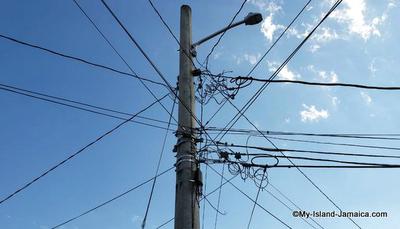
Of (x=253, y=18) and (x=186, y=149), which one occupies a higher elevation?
(x=253, y=18)

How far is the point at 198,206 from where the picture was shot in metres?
7.01

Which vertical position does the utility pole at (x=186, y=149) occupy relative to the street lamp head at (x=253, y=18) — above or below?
below

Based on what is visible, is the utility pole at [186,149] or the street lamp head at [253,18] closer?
the utility pole at [186,149]

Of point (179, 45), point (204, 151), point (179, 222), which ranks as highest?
point (179, 45)

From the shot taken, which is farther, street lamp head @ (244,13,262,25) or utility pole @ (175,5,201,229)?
street lamp head @ (244,13,262,25)

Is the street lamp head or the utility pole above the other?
the street lamp head

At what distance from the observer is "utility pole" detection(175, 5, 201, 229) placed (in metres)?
6.78

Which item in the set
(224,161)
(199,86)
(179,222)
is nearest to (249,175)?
(224,161)

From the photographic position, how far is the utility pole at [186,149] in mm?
6781

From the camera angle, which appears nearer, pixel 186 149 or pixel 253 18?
pixel 186 149

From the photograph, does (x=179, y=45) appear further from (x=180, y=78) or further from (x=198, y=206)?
(x=198, y=206)

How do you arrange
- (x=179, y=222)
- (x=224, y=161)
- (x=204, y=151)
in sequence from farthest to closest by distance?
(x=224, y=161) → (x=204, y=151) → (x=179, y=222)

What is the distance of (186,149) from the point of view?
24.7 ft

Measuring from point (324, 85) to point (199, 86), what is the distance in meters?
2.07
